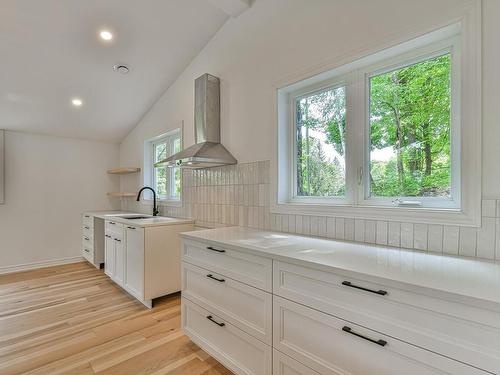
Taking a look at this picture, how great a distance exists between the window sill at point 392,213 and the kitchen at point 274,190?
1 cm

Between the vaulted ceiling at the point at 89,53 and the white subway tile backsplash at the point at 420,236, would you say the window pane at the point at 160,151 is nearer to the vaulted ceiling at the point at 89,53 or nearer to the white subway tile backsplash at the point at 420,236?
the vaulted ceiling at the point at 89,53

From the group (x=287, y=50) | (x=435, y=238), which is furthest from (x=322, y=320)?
(x=287, y=50)

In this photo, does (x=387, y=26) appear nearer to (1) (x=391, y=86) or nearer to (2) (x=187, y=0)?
(1) (x=391, y=86)

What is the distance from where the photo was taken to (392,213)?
1485mm

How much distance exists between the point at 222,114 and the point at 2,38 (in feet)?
7.06

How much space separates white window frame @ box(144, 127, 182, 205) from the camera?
3500 mm

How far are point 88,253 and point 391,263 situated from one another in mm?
4296

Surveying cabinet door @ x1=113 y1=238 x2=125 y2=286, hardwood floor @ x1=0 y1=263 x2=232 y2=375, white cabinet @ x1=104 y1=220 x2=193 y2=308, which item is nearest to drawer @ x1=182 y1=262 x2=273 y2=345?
hardwood floor @ x1=0 y1=263 x2=232 y2=375

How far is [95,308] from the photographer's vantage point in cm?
258

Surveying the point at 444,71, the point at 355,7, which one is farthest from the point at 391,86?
the point at 355,7

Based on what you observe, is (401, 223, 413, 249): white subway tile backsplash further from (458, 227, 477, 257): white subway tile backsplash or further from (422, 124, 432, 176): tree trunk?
(422, 124, 432, 176): tree trunk

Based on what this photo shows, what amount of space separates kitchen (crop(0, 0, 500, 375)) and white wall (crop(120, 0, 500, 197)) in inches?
0.5

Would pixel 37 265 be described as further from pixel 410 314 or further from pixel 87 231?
pixel 410 314

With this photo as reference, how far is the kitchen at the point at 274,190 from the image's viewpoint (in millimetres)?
1082
